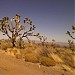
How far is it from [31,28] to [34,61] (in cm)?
1326

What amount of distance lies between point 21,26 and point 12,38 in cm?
212

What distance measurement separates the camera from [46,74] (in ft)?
31.5

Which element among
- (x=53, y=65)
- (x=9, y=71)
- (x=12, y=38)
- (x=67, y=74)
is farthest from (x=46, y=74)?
(x=12, y=38)

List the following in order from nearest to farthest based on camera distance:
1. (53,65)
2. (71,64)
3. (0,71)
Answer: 1. (0,71)
2. (53,65)
3. (71,64)

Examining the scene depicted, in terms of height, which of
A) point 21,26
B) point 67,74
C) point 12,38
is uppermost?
point 21,26

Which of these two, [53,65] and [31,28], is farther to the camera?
[31,28]

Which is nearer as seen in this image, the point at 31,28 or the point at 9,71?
the point at 9,71

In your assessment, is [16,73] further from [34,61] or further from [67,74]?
[34,61]

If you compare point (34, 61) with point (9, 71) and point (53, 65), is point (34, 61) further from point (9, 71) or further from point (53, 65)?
point (9, 71)

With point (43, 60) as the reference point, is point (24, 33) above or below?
above

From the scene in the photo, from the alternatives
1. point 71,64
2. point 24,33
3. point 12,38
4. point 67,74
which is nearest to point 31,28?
point 24,33

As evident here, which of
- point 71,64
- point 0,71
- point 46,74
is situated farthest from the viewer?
point 71,64

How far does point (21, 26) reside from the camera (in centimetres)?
2509

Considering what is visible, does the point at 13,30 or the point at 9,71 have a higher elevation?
the point at 13,30
